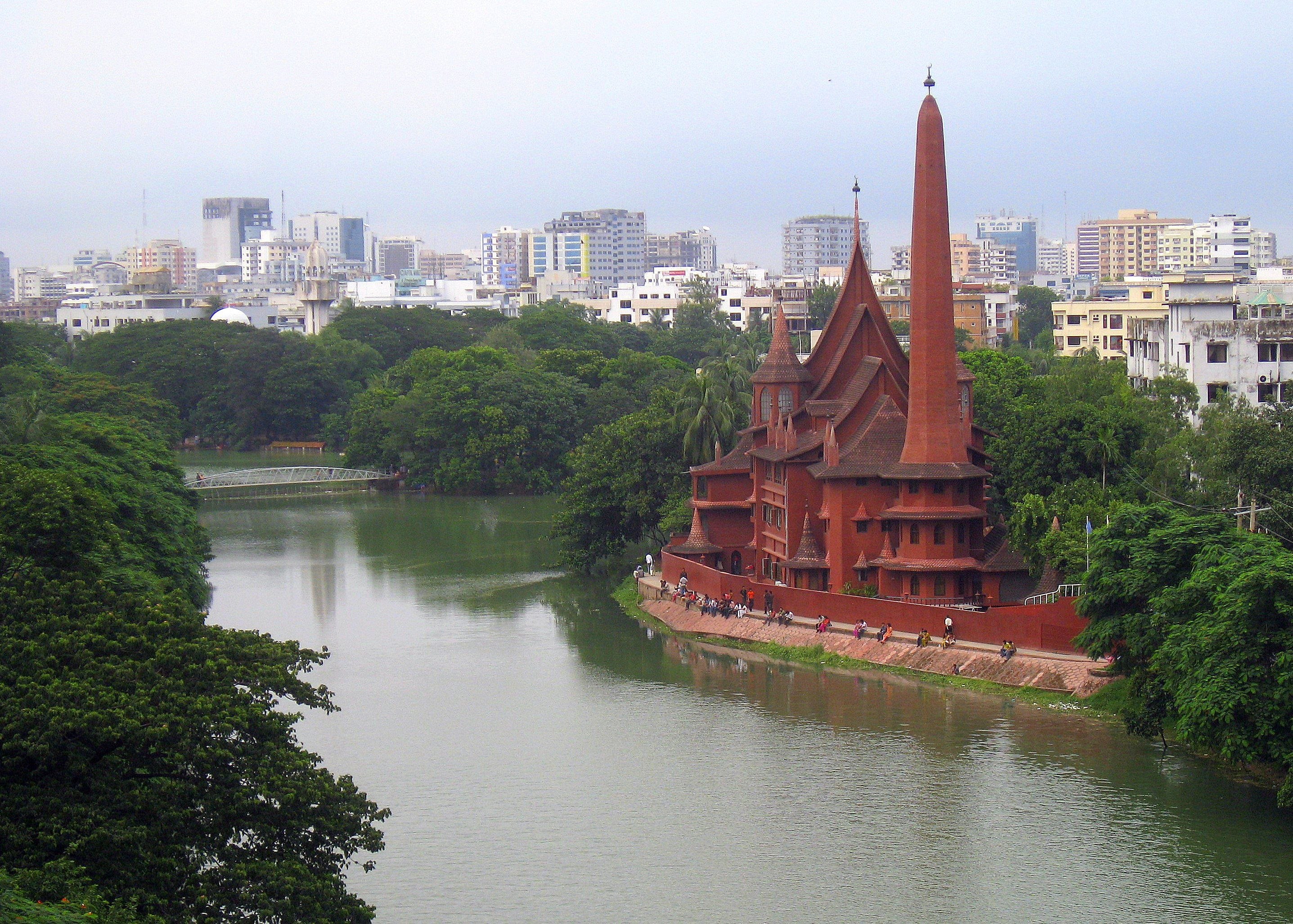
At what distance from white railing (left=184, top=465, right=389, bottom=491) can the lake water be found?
30353mm

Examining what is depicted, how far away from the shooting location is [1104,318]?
3292 inches

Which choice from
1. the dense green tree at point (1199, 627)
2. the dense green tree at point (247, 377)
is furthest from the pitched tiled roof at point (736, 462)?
the dense green tree at point (247, 377)

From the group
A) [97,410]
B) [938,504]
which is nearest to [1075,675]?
[938,504]

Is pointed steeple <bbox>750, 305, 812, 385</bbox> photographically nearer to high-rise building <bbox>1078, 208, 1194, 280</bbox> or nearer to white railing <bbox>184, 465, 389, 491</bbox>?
white railing <bbox>184, 465, 389, 491</bbox>

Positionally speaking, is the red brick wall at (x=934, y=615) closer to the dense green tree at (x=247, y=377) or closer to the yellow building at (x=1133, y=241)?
the dense green tree at (x=247, y=377)

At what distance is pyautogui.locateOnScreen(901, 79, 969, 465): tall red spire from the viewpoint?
39188 mm

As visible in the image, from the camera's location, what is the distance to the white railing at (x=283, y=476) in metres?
72.7

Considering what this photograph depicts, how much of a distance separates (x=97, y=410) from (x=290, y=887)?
188 feet

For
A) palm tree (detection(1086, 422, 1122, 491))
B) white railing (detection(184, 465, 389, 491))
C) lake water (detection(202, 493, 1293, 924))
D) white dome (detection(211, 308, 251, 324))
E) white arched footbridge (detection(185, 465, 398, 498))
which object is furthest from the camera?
white dome (detection(211, 308, 251, 324))

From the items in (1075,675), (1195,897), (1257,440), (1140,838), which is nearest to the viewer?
(1195,897)

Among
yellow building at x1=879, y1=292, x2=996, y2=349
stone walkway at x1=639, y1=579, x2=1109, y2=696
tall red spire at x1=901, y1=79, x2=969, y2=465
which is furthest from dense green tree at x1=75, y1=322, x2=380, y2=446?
tall red spire at x1=901, y1=79, x2=969, y2=465

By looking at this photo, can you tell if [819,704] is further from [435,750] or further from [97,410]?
→ [97,410]

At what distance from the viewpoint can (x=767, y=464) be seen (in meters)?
44.6

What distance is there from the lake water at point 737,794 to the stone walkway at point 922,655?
87cm
